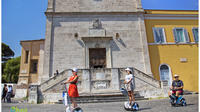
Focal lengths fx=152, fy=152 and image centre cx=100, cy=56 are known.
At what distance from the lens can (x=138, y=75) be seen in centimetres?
1154

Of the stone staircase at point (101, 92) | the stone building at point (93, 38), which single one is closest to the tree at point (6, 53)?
the stone building at point (93, 38)

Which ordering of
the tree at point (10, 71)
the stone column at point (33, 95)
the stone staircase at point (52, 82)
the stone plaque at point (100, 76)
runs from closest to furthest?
the stone column at point (33, 95) → the stone staircase at point (52, 82) → the stone plaque at point (100, 76) → the tree at point (10, 71)

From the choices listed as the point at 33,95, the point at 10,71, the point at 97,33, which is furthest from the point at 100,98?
the point at 10,71

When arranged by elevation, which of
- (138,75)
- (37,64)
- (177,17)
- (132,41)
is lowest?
(138,75)

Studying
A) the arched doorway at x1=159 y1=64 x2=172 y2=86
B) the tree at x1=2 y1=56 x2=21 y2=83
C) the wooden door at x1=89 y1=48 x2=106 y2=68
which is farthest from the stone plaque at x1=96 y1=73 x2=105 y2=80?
the tree at x1=2 y1=56 x2=21 y2=83

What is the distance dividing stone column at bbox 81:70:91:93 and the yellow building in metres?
7.43

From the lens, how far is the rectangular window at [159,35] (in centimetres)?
1590

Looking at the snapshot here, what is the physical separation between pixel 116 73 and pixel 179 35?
9683mm

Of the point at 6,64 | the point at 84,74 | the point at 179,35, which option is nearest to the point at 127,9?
the point at 179,35

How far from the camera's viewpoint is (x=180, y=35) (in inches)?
646

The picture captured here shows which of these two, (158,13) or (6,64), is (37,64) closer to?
(158,13)

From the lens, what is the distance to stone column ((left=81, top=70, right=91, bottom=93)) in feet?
34.6

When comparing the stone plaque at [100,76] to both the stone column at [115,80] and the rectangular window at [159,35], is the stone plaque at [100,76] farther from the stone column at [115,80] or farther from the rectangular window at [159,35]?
the rectangular window at [159,35]

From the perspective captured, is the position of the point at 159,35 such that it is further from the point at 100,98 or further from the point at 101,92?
the point at 100,98
